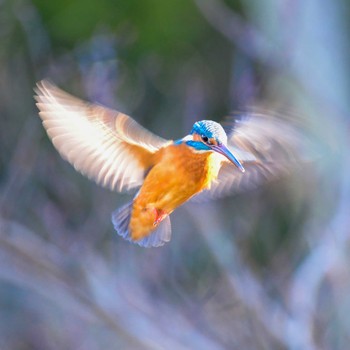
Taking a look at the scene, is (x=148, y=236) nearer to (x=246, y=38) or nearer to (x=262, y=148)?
(x=262, y=148)

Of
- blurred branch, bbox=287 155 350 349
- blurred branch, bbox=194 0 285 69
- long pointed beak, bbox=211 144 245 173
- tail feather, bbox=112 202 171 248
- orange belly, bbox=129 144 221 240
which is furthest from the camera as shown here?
blurred branch, bbox=194 0 285 69

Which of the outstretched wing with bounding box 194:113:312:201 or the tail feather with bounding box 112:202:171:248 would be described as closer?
the outstretched wing with bounding box 194:113:312:201

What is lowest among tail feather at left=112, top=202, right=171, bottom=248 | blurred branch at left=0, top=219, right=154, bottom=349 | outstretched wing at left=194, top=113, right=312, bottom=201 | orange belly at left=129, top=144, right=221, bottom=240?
blurred branch at left=0, top=219, right=154, bottom=349

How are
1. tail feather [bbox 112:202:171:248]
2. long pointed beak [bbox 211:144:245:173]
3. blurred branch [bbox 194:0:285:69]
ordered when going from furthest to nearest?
blurred branch [bbox 194:0:285:69] → tail feather [bbox 112:202:171:248] → long pointed beak [bbox 211:144:245:173]

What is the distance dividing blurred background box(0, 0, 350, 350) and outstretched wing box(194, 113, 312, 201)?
145 centimetres

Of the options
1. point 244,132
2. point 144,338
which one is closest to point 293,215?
point 144,338

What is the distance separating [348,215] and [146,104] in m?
2.28

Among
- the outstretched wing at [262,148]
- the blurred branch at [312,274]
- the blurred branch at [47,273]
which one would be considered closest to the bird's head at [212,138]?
the outstretched wing at [262,148]

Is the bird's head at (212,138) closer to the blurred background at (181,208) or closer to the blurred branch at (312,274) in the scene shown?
the blurred background at (181,208)

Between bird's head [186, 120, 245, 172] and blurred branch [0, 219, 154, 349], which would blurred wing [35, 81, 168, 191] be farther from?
blurred branch [0, 219, 154, 349]

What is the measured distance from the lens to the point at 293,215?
5.61m

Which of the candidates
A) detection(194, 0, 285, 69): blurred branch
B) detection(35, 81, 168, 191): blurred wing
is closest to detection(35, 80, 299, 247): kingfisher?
detection(35, 81, 168, 191): blurred wing

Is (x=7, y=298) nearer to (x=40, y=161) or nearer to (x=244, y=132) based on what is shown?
(x=40, y=161)

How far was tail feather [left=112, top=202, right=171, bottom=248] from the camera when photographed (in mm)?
1972
